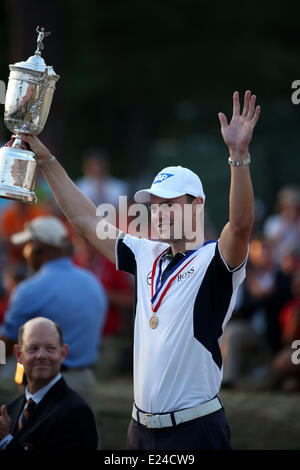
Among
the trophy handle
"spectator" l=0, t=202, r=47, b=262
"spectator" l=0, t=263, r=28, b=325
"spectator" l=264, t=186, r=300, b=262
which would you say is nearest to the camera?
the trophy handle

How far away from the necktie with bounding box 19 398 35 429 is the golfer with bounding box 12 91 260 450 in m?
0.84

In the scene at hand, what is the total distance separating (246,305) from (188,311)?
20.9 feet

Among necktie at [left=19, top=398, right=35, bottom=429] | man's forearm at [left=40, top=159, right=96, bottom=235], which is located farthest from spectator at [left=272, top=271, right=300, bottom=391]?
man's forearm at [left=40, top=159, right=96, bottom=235]

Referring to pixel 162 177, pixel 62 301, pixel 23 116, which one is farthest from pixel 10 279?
pixel 162 177

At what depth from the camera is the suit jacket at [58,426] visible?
212 inches

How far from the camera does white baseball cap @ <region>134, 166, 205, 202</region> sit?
4.89 m

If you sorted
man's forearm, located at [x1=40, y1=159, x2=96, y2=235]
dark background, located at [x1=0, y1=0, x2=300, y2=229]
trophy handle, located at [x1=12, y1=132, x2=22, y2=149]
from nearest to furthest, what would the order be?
1. trophy handle, located at [x1=12, y1=132, x2=22, y2=149]
2. man's forearm, located at [x1=40, y1=159, x2=96, y2=235]
3. dark background, located at [x1=0, y1=0, x2=300, y2=229]

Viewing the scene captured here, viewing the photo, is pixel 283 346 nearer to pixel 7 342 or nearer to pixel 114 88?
pixel 7 342

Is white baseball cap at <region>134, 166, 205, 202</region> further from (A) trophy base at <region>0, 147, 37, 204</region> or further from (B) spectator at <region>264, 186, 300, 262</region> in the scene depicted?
(B) spectator at <region>264, 186, 300, 262</region>

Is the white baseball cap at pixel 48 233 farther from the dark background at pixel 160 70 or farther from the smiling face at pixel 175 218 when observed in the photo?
the dark background at pixel 160 70

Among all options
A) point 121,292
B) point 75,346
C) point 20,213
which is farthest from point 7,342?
point 20,213

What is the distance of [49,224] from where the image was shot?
7043 millimetres

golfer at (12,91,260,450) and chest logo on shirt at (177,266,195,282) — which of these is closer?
golfer at (12,91,260,450)
